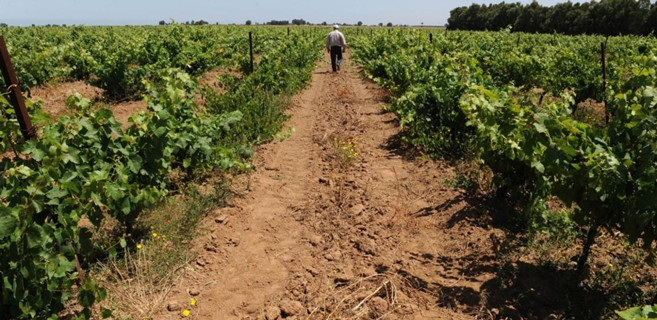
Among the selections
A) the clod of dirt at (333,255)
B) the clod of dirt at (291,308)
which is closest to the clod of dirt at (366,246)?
the clod of dirt at (333,255)

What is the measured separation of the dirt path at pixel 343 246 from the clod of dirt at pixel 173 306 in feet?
0.14

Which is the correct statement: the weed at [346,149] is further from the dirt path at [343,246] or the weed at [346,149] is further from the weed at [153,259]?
the weed at [153,259]

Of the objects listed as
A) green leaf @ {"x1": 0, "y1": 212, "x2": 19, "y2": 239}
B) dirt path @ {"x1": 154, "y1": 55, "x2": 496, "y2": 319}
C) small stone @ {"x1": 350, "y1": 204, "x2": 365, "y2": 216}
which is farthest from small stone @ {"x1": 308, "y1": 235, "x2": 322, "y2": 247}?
green leaf @ {"x1": 0, "y1": 212, "x2": 19, "y2": 239}

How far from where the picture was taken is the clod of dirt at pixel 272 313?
3.30 m

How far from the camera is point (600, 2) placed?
46.0 m

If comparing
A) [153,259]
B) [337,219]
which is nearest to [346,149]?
[337,219]

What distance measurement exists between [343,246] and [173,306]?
1667 millimetres

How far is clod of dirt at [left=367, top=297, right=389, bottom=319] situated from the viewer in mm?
3299

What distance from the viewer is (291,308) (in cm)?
337

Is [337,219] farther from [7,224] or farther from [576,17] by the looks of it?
[576,17]

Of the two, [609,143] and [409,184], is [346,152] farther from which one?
[609,143]

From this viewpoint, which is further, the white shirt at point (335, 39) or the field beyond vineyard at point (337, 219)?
the white shirt at point (335, 39)

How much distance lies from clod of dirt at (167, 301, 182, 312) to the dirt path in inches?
1.7

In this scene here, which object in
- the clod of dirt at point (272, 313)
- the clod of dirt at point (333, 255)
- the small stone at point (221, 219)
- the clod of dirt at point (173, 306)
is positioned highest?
the small stone at point (221, 219)
